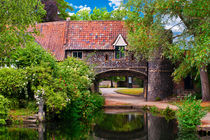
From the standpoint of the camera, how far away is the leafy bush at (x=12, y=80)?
666 inches

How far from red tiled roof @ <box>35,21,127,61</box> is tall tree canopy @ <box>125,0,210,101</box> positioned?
3.09 metres

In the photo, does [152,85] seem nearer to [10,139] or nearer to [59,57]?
[59,57]

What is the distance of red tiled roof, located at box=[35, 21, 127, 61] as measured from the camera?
31.1 metres

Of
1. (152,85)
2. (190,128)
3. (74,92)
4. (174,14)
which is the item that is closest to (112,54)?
(152,85)

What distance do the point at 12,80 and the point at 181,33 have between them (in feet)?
49.3

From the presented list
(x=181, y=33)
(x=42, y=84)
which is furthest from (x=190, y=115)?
(x=181, y=33)

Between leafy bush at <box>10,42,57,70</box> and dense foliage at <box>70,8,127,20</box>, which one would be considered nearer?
leafy bush at <box>10,42,57,70</box>

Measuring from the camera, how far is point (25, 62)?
17.8 m

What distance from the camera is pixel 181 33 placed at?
976 inches

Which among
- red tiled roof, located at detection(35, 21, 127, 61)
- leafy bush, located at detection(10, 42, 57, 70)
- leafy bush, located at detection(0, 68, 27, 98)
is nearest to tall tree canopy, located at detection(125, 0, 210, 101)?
red tiled roof, located at detection(35, 21, 127, 61)

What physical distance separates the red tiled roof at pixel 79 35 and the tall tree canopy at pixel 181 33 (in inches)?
122

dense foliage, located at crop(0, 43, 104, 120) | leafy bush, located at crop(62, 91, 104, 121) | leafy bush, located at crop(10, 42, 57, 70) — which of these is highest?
leafy bush, located at crop(10, 42, 57, 70)

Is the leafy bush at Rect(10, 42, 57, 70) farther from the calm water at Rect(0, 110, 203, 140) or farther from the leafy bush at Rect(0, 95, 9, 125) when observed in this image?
the calm water at Rect(0, 110, 203, 140)

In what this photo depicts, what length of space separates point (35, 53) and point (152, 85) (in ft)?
52.7
